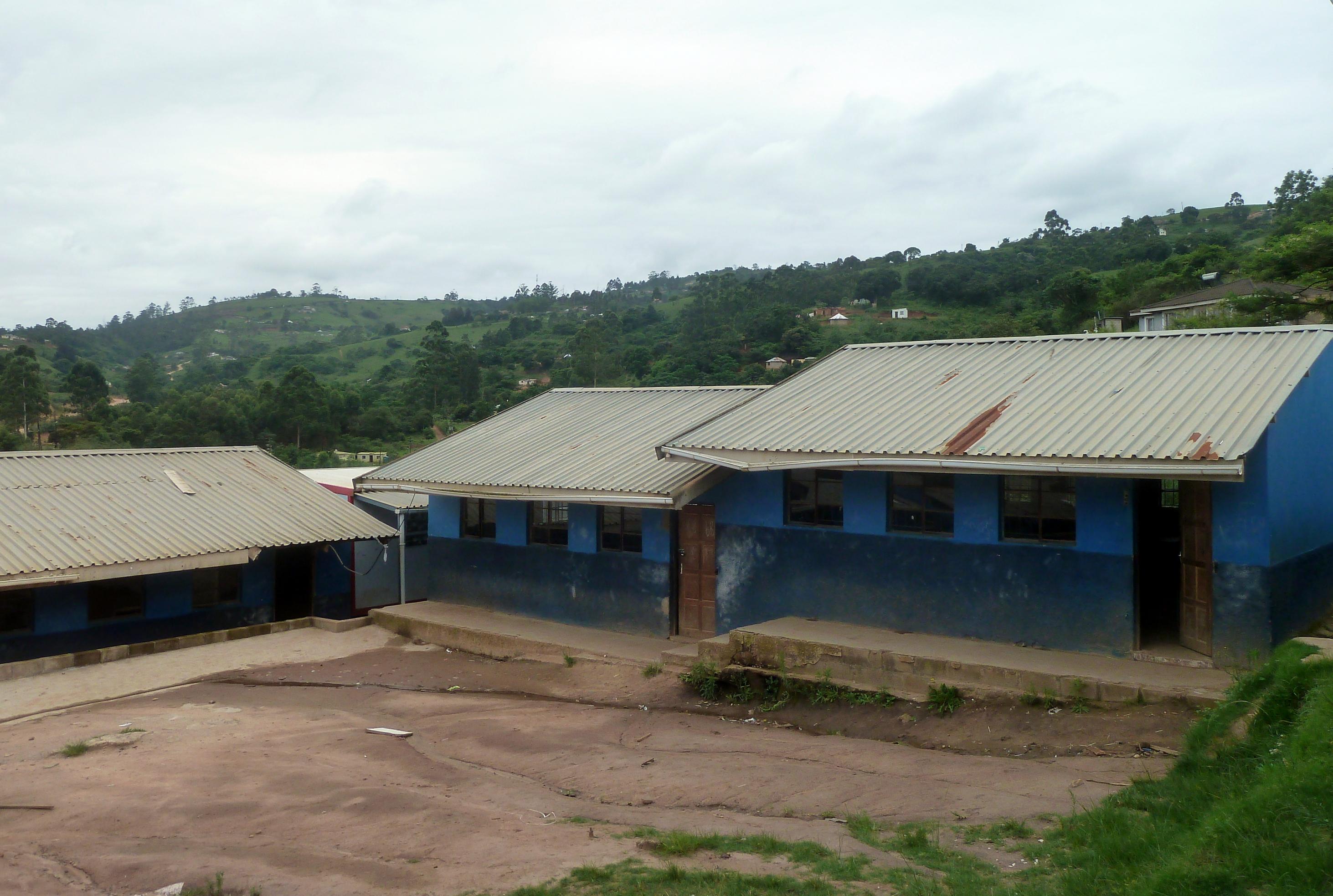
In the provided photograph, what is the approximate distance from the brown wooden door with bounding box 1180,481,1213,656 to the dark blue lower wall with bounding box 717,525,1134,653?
70 cm

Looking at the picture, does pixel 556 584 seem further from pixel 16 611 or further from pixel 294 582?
pixel 16 611

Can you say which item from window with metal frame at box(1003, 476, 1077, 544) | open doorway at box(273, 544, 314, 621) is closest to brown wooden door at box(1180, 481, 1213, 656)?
window with metal frame at box(1003, 476, 1077, 544)

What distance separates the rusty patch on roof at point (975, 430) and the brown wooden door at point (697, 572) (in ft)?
13.6

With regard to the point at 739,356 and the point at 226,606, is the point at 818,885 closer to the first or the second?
the point at 226,606

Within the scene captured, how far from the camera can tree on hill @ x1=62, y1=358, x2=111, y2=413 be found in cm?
5675

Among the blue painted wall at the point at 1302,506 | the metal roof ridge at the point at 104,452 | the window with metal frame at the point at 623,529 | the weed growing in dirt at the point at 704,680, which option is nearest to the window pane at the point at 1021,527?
the blue painted wall at the point at 1302,506

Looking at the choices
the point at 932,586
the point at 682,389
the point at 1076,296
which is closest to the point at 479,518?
the point at 682,389

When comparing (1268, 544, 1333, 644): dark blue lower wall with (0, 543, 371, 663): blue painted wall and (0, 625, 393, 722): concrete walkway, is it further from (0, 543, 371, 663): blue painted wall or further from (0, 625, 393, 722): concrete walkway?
(0, 543, 371, 663): blue painted wall

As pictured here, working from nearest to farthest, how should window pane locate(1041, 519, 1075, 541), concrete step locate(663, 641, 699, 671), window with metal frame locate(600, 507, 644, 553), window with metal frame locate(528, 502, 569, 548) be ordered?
window pane locate(1041, 519, 1075, 541) → concrete step locate(663, 641, 699, 671) → window with metal frame locate(600, 507, 644, 553) → window with metal frame locate(528, 502, 569, 548)

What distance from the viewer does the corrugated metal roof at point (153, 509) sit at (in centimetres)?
1661

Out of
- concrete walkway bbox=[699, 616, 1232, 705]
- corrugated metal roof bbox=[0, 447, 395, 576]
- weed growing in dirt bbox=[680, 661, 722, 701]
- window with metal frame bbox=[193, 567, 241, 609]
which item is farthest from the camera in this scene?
window with metal frame bbox=[193, 567, 241, 609]

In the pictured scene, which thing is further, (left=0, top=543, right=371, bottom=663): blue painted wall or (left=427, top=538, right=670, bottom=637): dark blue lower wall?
(left=0, top=543, right=371, bottom=663): blue painted wall

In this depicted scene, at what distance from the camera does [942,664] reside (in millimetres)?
10711

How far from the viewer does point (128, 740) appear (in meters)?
10.8
